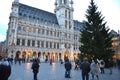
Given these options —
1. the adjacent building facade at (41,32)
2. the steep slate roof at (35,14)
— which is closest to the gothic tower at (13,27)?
the adjacent building facade at (41,32)

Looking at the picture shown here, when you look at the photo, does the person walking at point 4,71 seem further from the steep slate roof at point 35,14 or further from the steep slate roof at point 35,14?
the steep slate roof at point 35,14

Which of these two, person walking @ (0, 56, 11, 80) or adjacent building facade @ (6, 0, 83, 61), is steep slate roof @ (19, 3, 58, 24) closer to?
adjacent building facade @ (6, 0, 83, 61)

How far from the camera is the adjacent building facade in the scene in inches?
2272

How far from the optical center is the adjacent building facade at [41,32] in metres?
57.7

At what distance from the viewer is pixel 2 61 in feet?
25.0

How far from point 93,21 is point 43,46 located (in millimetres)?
42362

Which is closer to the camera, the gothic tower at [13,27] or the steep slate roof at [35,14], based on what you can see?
the gothic tower at [13,27]

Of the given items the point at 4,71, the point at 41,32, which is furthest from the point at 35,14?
the point at 4,71

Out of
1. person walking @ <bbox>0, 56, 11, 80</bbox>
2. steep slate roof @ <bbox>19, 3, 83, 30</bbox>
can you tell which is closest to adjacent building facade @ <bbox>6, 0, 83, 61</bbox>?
steep slate roof @ <bbox>19, 3, 83, 30</bbox>

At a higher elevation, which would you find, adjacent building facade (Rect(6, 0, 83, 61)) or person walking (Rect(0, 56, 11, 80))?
adjacent building facade (Rect(6, 0, 83, 61))

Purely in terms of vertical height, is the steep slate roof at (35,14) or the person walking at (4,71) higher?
the steep slate roof at (35,14)

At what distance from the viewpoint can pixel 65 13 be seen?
7756 cm

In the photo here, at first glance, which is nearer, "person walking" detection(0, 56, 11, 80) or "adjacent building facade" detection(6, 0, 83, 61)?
"person walking" detection(0, 56, 11, 80)

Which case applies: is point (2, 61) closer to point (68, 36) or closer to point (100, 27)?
point (100, 27)
